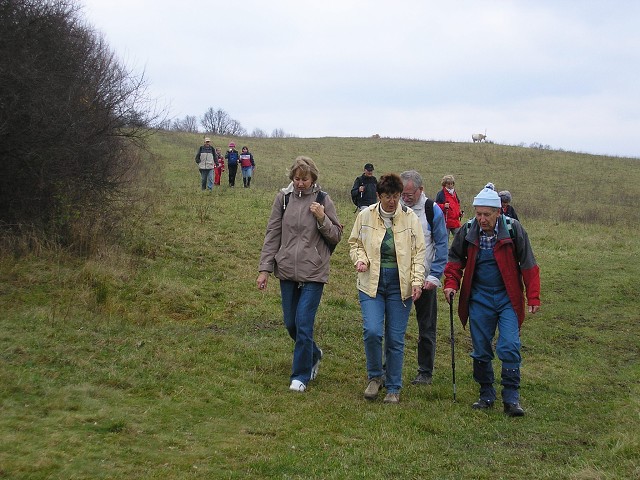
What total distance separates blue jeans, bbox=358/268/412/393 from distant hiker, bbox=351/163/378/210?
9743 mm

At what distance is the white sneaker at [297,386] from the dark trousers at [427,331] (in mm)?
1612

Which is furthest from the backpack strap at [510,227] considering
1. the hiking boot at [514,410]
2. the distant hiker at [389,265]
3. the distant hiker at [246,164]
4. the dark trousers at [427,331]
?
the distant hiker at [246,164]

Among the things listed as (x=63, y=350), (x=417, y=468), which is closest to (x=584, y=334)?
(x=417, y=468)

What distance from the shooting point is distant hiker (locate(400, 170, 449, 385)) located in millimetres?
7426

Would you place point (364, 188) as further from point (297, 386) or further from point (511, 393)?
point (511, 393)

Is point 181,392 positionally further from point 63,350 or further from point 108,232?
point 108,232

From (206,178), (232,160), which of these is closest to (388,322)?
(206,178)

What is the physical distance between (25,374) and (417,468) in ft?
11.8

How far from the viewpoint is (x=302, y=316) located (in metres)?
7.10

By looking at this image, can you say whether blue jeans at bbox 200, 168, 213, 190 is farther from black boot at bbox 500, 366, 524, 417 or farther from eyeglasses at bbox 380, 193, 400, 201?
black boot at bbox 500, 366, 524, 417

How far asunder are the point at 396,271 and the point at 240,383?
6.43 feet

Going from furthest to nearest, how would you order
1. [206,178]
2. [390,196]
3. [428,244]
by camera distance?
[206,178]
[428,244]
[390,196]

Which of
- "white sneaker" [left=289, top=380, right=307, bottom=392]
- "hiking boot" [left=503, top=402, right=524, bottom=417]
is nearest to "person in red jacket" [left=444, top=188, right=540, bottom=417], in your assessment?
"hiking boot" [left=503, top=402, right=524, bottom=417]

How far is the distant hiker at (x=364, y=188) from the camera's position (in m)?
16.8
